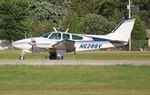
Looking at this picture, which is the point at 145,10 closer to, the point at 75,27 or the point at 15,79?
the point at 75,27

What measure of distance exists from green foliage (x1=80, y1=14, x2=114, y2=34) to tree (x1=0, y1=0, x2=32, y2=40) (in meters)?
9.27

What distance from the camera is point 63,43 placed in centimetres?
4306

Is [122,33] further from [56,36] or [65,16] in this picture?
[65,16]

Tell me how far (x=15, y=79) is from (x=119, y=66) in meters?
8.18

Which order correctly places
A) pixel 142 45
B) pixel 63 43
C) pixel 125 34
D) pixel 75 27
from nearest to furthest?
pixel 63 43
pixel 125 34
pixel 142 45
pixel 75 27

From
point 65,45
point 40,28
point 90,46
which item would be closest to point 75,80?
point 65,45

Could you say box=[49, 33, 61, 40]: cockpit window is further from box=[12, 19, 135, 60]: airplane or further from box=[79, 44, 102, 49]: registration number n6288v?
box=[79, 44, 102, 49]: registration number n6288v

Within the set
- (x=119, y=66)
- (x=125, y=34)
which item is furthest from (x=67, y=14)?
(x=119, y=66)

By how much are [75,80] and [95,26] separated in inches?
2644

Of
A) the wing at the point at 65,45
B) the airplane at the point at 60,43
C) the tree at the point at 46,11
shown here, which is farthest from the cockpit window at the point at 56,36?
the tree at the point at 46,11

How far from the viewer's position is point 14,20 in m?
87.4

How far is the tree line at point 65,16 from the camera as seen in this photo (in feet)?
287

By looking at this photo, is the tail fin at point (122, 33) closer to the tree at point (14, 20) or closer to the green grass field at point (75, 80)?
the green grass field at point (75, 80)

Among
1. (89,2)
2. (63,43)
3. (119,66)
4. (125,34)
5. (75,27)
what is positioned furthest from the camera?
(89,2)
